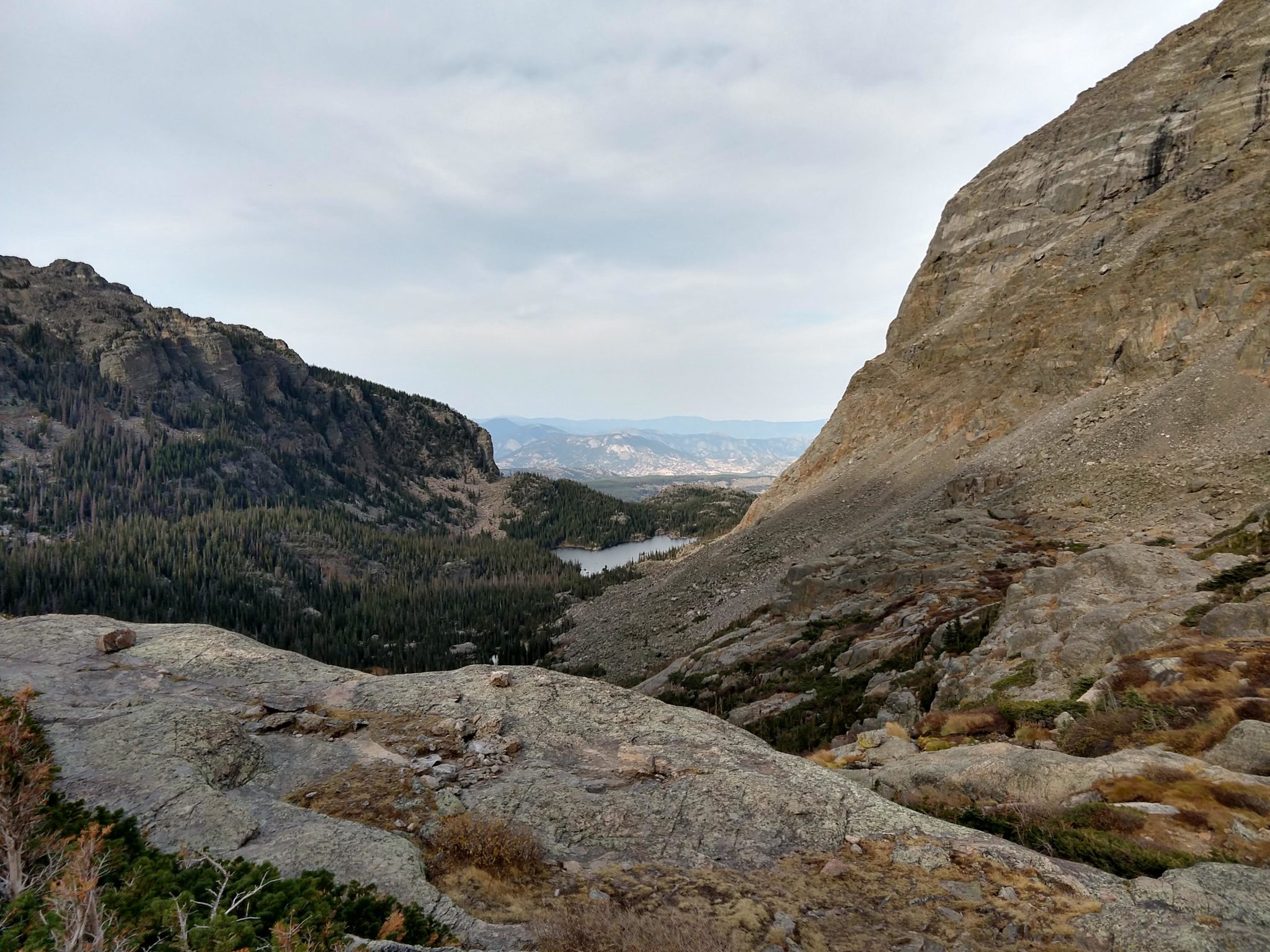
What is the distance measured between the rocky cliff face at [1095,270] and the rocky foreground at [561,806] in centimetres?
4959

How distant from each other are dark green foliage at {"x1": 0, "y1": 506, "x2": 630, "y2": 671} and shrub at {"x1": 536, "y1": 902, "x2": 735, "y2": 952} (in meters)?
84.6

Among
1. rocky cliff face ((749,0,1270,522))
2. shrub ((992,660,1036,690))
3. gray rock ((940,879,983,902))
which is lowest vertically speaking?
shrub ((992,660,1036,690))

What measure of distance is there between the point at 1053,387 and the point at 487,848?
67938 mm

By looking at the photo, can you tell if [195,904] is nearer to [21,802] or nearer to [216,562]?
[21,802]

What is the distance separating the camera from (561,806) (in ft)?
33.7

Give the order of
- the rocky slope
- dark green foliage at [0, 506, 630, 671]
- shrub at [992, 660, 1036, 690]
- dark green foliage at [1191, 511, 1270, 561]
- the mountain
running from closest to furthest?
the mountain < shrub at [992, 660, 1036, 690] < dark green foliage at [1191, 511, 1270, 561] < the rocky slope < dark green foliage at [0, 506, 630, 671]

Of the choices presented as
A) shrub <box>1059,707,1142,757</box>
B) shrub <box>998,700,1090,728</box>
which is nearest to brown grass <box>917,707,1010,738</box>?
shrub <box>998,700,1090,728</box>

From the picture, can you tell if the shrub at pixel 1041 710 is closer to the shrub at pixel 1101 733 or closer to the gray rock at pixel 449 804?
the shrub at pixel 1101 733

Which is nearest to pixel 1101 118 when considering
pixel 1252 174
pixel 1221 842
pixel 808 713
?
pixel 1252 174

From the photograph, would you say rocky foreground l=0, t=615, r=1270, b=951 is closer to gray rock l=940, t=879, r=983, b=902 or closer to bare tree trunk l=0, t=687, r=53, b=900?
gray rock l=940, t=879, r=983, b=902

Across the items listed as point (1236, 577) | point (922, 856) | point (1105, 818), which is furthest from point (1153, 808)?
point (1236, 577)

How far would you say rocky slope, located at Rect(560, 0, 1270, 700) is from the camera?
119 ft

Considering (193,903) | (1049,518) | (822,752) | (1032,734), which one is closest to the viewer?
(193,903)

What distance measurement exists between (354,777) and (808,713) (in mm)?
20655
